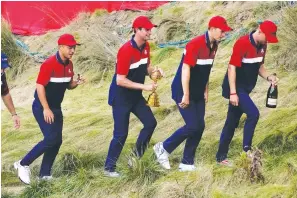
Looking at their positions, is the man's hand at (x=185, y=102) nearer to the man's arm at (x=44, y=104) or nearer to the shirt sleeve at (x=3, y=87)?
the man's arm at (x=44, y=104)

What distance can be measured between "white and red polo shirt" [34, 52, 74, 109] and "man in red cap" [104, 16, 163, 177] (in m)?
0.56

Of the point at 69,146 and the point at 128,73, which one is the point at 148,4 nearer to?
the point at 69,146

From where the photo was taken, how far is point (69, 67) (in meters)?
9.98

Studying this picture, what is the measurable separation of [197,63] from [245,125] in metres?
0.92

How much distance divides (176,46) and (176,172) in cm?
494

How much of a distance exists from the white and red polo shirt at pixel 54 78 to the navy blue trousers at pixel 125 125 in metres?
0.65

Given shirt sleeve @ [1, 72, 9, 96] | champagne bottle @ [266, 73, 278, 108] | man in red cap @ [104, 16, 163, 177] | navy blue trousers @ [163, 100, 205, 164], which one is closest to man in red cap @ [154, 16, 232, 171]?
navy blue trousers @ [163, 100, 205, 164]

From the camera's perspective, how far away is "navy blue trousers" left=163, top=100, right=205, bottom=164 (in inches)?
383

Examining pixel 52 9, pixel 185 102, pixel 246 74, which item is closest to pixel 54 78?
pixel 185 102

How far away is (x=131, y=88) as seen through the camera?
377 inches

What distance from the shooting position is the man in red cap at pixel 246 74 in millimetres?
9688

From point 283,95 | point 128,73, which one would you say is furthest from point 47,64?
point 283,95

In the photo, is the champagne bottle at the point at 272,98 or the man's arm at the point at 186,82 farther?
the champagne bottle at the point at 272,98

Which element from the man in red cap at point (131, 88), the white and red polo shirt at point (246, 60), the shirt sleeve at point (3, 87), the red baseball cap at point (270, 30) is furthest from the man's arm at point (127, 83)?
the red baseball cap at point (270, 30)
